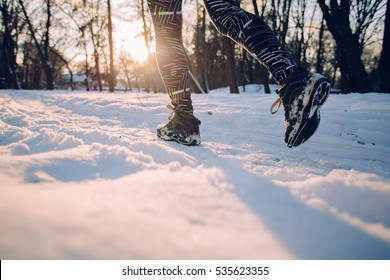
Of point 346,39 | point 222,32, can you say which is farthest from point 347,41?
point 222,32

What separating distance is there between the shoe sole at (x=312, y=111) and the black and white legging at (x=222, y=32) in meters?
0.14

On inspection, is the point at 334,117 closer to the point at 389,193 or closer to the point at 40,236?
the point at 389,193

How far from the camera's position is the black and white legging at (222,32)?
Answer: 3.82 ft

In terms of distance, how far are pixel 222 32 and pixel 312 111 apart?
0.61 meters

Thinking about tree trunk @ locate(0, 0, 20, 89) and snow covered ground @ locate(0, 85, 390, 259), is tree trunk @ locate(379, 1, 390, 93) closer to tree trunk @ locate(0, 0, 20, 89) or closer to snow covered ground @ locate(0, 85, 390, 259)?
snow covered ground @ locate(0, 85, 390, 259)

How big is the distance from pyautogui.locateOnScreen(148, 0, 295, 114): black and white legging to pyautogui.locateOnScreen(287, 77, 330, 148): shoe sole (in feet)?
0.46

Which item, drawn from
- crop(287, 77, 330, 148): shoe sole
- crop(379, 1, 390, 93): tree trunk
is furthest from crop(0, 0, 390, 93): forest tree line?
crop(287, 77, 330, 148): shoe sole

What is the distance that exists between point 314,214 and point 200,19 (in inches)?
670

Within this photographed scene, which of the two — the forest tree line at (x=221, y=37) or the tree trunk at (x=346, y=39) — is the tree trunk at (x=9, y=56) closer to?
the forest tree line at (x=221, y=37)

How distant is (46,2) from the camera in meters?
16.5

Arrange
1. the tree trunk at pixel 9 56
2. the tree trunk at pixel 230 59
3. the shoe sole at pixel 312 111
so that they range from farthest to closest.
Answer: the tree trunk at pixel 9 56 → the tree trunk at pixel 230 59 → the shoe sole at pixel 312 111

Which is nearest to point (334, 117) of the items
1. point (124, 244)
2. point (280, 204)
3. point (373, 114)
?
point (373, 114)

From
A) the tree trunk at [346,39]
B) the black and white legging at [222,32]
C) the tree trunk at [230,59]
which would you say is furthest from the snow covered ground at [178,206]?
the tree trunk at [230,59]

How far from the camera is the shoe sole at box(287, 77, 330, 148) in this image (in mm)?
1071
